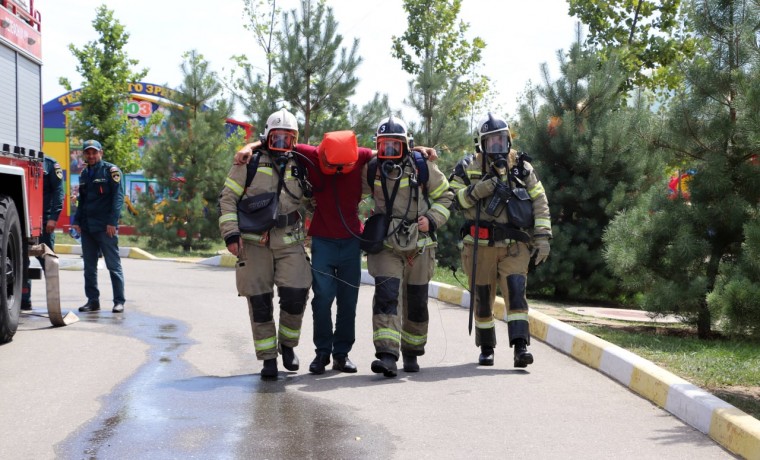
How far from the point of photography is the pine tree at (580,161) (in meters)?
13.6

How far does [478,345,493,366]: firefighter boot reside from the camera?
808cm

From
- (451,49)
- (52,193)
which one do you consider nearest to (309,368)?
(52,193)

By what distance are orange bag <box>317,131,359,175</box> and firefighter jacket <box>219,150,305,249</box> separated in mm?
230

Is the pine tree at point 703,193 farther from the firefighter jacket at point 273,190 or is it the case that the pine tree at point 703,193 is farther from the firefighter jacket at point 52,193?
the firefighter jacket at point 52,193

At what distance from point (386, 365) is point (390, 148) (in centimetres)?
156

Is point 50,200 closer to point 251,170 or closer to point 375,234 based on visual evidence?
point 251,170

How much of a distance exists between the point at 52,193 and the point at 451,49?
20843 millimetres

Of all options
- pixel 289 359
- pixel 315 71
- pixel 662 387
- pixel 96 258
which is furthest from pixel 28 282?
pixel 315 71

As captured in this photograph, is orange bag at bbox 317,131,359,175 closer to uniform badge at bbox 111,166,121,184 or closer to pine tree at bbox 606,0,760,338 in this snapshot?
pine tree at bbox 606,0,760,338

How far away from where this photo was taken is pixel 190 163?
Answer: 24859mm

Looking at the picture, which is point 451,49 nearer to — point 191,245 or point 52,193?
point 191,245

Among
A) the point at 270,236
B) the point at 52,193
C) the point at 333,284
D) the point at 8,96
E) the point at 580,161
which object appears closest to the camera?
the point at 270,236

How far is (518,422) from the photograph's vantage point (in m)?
5.98

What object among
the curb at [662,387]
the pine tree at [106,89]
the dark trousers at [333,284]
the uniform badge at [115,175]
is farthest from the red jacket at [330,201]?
the pine tree at [106,89]
